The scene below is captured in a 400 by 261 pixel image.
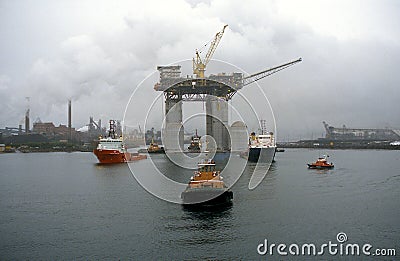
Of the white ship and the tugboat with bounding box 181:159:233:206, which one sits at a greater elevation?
the white ship

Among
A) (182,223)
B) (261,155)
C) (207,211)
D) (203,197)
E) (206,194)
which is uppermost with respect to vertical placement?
(261,155)

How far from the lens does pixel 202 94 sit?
4625 centimetres

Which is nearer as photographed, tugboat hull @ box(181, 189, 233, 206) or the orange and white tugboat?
tugboat hull @ box(181, 189, 233, 206)

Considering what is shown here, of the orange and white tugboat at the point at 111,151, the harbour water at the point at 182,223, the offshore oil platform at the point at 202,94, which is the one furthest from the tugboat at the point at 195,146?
the harbour water at the point at 182,223

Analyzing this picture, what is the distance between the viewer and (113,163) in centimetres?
3709

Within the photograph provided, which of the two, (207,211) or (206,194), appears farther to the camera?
(206,194)

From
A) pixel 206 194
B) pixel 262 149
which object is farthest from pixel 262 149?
pixel 206 194

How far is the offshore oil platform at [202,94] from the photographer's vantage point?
138 feet

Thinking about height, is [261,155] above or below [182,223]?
above

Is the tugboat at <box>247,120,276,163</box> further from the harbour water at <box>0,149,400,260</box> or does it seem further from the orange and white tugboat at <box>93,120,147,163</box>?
the harbour water at <box>0,149,400,260</box>

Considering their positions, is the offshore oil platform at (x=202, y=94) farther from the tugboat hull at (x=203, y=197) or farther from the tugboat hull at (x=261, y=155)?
the tugboat hull at (x=203, y=197)

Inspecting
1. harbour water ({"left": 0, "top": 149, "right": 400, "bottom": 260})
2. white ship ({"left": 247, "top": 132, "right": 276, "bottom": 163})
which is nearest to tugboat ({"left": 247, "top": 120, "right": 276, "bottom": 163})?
white ship ({"left": 247, "top": 132, "right": 276, "bottom": 163})

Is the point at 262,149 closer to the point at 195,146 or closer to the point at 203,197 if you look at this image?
the point at 195,146

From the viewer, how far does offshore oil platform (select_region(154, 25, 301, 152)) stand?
4194 cm
